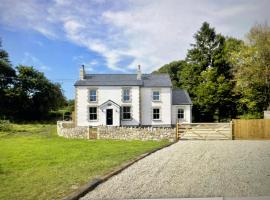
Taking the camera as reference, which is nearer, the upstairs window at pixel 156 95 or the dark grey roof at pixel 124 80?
the dark grey roof at pixel 124 80

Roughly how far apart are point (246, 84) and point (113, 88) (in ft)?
53.5

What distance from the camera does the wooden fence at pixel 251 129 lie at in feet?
85.8

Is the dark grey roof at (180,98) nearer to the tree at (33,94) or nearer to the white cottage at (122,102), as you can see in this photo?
the white cottage at (122,102)

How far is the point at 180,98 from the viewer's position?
1812 inches

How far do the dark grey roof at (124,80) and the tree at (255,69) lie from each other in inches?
354

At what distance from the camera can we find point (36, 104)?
63.4 m

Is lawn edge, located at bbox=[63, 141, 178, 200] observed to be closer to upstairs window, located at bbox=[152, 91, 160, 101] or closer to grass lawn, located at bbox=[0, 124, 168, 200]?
grass lawn, located at bbox=[0, 124, 168, 200]

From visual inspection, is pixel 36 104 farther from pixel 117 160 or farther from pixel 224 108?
pixel 117 160

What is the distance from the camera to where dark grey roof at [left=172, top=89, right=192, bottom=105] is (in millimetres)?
44938

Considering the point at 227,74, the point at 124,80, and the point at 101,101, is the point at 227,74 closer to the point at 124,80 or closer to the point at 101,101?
the point at 124,80

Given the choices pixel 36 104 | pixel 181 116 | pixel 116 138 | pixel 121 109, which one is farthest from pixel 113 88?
pixel 36 104

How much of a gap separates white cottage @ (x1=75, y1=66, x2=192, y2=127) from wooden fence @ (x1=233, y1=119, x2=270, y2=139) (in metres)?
17.0

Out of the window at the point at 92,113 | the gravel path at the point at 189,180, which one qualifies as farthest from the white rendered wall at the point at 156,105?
the gravel path at the point at 189,180

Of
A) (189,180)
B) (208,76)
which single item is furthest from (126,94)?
(189,180)
